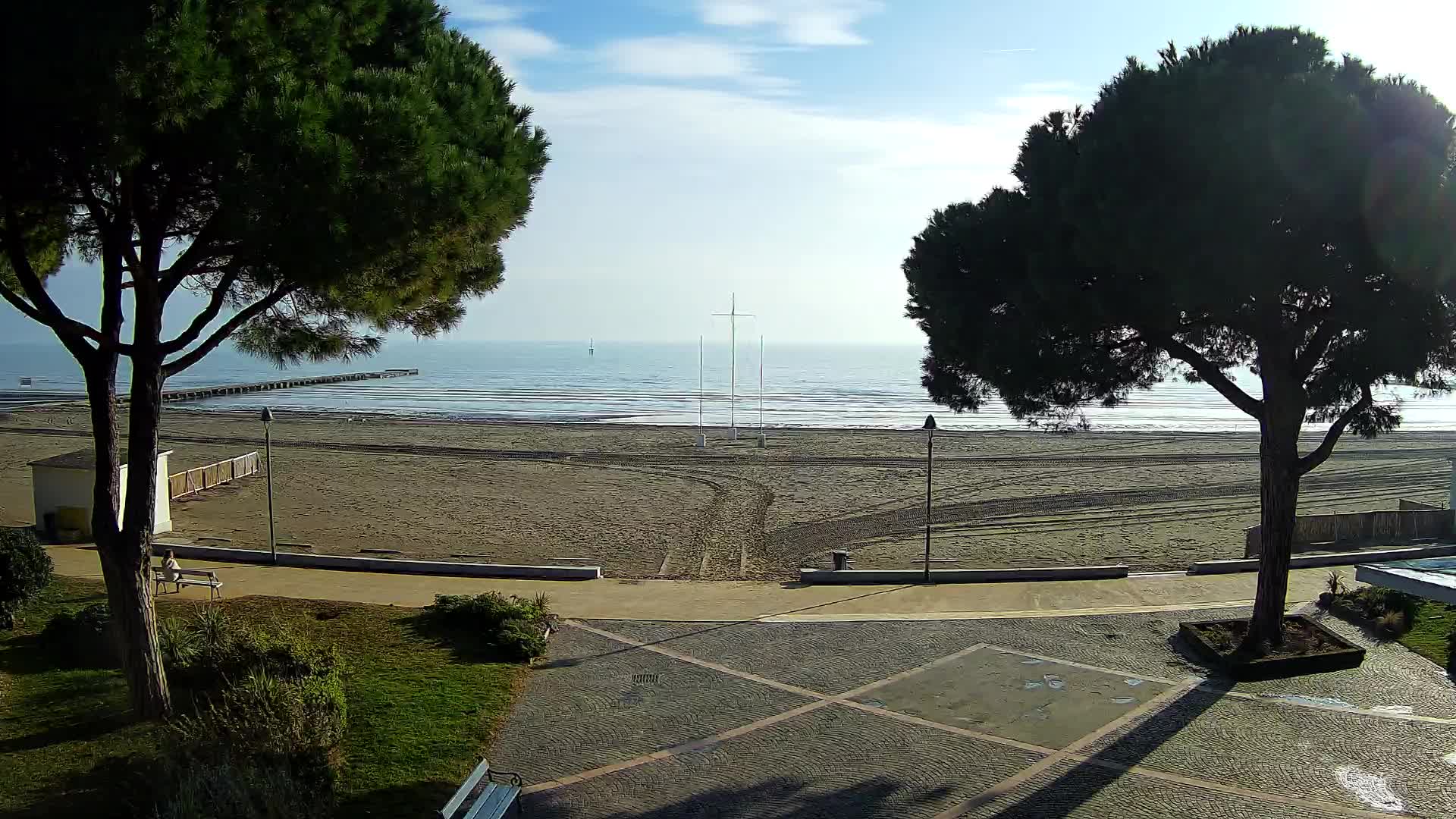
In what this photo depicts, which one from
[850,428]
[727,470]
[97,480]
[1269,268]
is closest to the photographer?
[97,480]

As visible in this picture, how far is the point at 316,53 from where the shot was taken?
7.94 meters

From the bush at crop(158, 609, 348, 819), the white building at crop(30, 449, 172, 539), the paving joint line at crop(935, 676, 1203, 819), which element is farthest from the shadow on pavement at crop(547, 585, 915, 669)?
the white building at crop(30, 449, 172, 539)

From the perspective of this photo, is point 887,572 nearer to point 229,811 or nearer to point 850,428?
point 229,811

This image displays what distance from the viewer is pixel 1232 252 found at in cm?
916

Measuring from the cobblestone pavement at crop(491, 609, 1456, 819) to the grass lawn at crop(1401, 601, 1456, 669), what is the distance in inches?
8.5

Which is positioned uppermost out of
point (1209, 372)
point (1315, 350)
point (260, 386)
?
point (1315, 350)

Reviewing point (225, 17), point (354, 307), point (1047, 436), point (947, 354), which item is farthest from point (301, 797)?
point (1047, 436)

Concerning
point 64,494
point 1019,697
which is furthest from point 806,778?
point 64,494

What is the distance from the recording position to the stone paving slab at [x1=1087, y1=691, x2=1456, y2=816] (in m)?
7.76

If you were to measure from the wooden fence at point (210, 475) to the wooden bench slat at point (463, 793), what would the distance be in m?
21.2

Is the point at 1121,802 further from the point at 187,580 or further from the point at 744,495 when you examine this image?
the point at 744,495

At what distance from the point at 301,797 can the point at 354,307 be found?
451 centimetres

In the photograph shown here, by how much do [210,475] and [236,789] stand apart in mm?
24221

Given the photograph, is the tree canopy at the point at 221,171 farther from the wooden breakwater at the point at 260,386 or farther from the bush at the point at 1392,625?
the wooden breakwater at the point at 260,386
